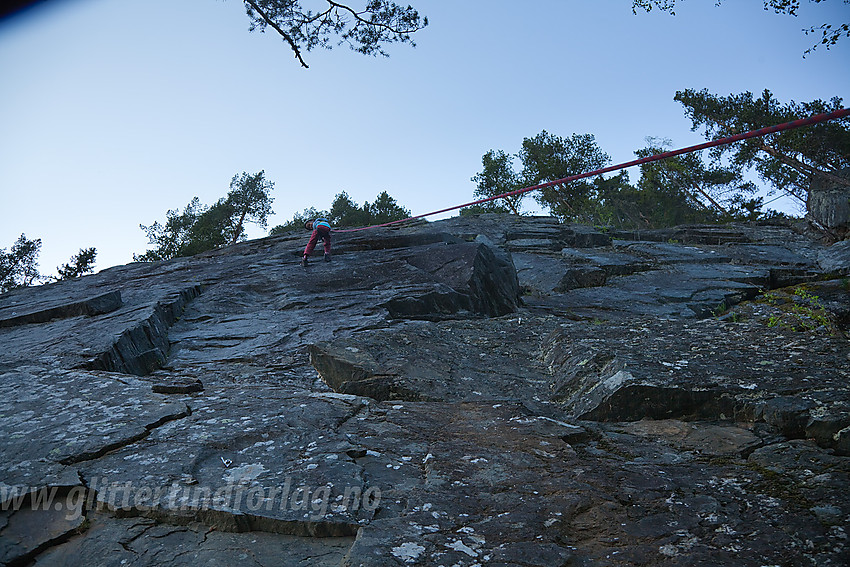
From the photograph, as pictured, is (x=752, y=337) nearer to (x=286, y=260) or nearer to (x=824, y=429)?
(x=824, y=429)

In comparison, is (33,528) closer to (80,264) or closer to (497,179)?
(80,264)

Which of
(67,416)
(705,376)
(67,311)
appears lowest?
(705,376)

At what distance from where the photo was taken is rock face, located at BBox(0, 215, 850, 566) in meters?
2.72

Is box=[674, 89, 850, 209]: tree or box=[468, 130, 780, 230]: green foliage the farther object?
box=[468, 130, 780, 230]: green foliage

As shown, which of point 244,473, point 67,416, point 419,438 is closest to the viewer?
point 244,473

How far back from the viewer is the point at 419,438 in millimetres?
4020

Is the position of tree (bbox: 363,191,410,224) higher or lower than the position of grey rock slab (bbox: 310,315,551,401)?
higher

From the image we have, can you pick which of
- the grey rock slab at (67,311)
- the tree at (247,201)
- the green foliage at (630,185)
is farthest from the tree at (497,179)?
the grey rock slab at (67,311)

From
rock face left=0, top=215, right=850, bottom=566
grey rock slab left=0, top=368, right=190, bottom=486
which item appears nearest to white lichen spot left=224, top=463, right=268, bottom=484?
rock face left=0, top=215, right=850, bottom=566

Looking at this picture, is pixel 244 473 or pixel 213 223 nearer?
pixel 244 473

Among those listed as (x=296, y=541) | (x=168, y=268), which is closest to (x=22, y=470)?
(x=296, y=541)

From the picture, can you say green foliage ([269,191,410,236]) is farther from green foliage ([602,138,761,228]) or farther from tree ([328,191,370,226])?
green foliage ([602,138,761,228])

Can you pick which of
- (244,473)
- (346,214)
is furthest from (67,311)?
(346,214)

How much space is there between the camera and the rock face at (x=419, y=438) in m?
2.72
